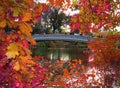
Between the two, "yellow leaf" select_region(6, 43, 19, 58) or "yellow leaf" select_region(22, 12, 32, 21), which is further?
"yellow leaf" select_region(22, 12, 32, 21)

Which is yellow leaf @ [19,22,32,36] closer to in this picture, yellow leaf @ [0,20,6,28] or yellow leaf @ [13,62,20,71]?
yellow leaf @ [0,20,6,28]

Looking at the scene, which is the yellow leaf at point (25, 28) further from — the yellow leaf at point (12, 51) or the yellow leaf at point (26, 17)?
the yellow leaf at point (12, 51)

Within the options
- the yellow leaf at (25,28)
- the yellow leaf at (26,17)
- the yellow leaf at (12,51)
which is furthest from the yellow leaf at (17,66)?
the yellow leaf at (26,17)

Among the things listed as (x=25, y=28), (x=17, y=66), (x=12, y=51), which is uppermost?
(x=25, y=28)

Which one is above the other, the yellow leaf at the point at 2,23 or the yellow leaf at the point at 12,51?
the yellow leaf at the point at 2,23

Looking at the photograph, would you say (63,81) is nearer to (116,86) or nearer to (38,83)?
(116,86)

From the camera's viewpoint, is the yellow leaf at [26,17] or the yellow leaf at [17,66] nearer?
the yellow leaf at [17,66]

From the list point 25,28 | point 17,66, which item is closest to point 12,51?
point 17,66

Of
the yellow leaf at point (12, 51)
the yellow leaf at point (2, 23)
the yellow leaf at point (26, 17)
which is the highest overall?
the yellow leaf at point (26, 17)

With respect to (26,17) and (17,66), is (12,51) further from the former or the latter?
(26,17)

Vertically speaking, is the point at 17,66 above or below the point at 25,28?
below

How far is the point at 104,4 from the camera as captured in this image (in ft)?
31.6

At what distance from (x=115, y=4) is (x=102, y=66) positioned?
1.99 meters

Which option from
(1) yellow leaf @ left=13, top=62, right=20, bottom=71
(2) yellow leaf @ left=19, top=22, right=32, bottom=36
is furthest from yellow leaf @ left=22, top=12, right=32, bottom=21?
(1) yellow leaf @ left=13, top=62, right=20, bottom=71
